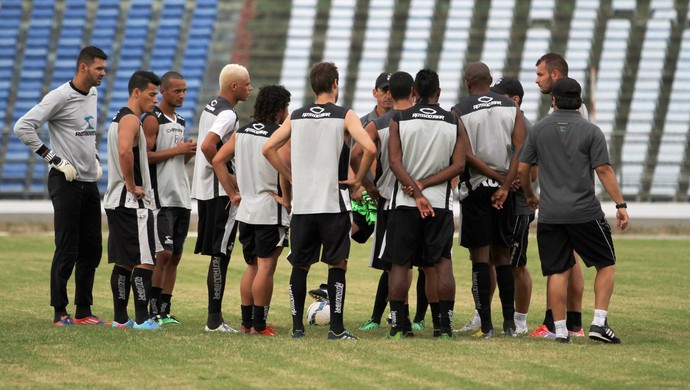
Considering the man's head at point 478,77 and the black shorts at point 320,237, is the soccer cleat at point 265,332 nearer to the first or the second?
the black shorts at point 320,237

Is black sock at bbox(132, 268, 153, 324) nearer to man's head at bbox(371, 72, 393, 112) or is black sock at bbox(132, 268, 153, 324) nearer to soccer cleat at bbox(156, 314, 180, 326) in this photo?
soccer cleat at bbox(156, 314, 180, 326)

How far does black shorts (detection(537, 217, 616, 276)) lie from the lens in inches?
355

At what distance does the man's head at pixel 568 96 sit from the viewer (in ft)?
29.6

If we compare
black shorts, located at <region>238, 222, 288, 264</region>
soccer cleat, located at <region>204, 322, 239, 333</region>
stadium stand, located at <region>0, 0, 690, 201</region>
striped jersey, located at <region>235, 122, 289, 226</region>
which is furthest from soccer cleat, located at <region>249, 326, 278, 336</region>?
stadium stand, located at <region>0, 0, 690, 201</region>

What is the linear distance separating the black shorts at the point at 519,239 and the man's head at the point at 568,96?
1.14 metres

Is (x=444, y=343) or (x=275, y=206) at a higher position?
(x=275, y=206)

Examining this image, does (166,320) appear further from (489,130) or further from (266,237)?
(489,130)

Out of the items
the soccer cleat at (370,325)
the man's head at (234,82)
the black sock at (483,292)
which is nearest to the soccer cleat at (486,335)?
the black sock at (483,292)

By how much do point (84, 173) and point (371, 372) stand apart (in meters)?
3.96

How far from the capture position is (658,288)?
13.7m

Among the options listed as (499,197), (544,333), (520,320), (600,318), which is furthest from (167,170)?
(600,318)

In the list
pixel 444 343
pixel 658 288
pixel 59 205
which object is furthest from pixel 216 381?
pixel 658 288

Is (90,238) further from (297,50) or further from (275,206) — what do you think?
(297,50)

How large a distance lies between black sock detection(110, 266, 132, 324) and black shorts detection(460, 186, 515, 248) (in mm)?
2817
